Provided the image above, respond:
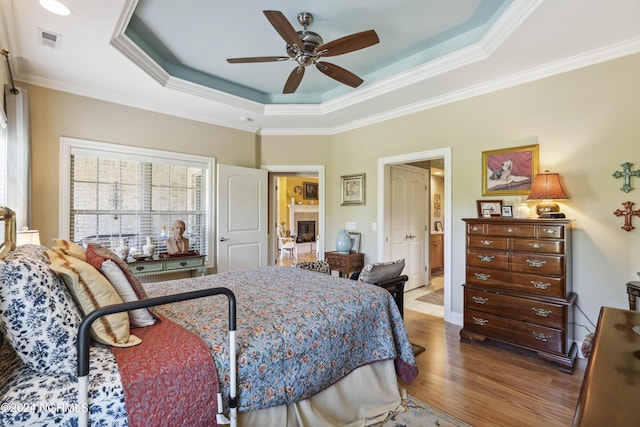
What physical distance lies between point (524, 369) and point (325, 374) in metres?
1.93

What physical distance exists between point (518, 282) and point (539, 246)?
0.38 m

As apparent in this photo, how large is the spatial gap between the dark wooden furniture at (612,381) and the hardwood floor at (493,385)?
1.27 m

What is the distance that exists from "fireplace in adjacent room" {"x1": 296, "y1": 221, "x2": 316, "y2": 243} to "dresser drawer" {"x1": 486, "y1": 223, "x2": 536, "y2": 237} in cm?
765

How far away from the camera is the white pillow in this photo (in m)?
1.48

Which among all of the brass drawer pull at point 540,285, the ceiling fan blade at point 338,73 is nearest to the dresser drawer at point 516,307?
the brass drawer pull at point 540,285

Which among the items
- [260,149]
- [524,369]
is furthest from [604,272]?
[260,149]

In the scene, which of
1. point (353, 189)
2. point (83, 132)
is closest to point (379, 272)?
point (353, 189)

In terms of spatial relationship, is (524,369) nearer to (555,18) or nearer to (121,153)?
(555,18)

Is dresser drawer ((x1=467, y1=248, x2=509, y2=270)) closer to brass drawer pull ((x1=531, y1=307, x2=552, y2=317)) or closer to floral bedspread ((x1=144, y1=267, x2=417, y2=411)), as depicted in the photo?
brass drawer pull ((x1=531, y1=307, x2=552, y2=317))

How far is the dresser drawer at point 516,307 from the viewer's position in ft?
8.50

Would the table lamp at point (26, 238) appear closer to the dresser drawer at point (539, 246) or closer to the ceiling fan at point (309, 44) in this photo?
the ceiling fan at point (309, 44)

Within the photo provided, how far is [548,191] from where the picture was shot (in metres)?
2.73

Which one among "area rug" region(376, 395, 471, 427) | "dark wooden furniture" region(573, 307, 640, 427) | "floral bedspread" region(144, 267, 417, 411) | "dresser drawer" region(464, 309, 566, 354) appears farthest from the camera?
"dresser drawer" region(464, 309, 566, 354)

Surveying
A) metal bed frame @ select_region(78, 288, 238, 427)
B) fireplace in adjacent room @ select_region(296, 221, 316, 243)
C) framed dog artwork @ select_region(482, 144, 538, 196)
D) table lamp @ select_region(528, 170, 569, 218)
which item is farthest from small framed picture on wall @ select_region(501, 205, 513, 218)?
fireplace in adjacent room @ select_region(296, 221, 316, 243)
